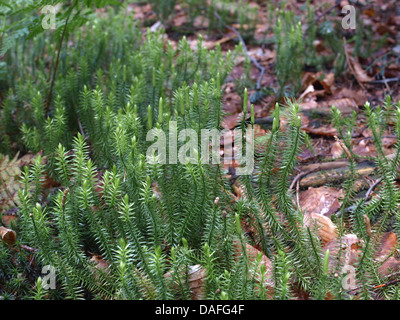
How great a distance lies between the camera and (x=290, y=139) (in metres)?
1.87

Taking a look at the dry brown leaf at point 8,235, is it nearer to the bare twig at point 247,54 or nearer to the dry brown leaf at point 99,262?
the dry brown leaf at point 99,262

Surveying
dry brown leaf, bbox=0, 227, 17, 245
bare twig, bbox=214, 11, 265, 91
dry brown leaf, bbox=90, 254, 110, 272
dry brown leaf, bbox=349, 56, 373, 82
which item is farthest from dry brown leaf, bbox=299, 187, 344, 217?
dry brown leaf, bbox=349, 56, 373, 82

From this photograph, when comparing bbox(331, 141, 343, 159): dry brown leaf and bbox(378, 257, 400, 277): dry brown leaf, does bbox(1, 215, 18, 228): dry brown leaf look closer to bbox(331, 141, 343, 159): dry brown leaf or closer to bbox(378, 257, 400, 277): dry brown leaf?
bbox(378, 257, 400, 277): dry brown leaf

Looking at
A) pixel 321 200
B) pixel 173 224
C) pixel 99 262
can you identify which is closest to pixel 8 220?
pixel 99 262

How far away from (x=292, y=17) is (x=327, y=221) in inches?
104

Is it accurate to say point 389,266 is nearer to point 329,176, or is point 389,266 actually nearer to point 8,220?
point 329,176

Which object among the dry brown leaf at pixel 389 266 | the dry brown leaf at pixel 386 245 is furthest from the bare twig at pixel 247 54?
the dry brown leaf at pixel 389 266

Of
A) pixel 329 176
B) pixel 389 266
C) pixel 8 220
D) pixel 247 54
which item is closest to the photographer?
pixel 389 266

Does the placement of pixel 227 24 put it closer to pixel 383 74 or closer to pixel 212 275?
pixel 383 74

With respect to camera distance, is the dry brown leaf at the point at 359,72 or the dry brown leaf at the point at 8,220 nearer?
the dry brown leaf at the point at 8,220

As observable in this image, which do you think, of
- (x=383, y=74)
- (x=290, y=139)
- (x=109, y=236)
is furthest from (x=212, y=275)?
(x=383, y=74)

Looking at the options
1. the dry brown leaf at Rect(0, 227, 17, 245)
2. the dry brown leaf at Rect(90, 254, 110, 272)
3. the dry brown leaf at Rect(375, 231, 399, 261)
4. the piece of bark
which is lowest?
the piece of bark

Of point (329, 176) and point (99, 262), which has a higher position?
point (99, 262)

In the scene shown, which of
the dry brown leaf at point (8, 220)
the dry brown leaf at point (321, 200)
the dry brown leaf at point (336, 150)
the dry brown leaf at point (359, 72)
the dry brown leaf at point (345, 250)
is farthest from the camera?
the dry brown leaf at point (359, 72)
